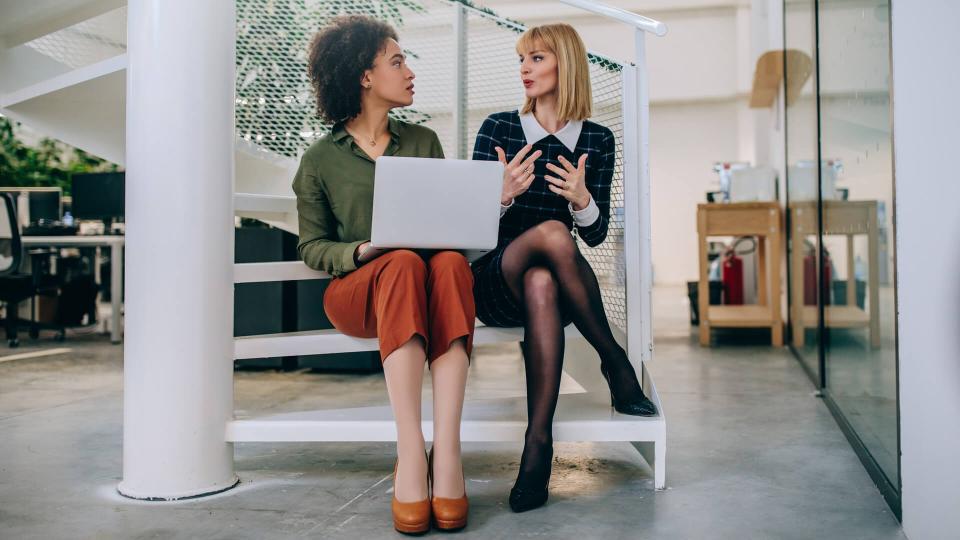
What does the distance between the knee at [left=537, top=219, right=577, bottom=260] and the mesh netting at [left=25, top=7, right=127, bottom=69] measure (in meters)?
1.47

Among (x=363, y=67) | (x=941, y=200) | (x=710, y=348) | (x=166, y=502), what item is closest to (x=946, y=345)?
(x=941, y=200)

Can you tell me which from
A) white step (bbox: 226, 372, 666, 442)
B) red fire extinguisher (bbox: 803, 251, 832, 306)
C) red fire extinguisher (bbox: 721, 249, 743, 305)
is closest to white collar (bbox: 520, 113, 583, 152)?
white step (bbox: 226, 372, 666, 442)

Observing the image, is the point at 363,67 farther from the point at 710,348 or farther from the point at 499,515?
the point at 710,348

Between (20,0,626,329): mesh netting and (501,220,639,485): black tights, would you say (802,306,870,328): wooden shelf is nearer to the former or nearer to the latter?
(501,220,639,485): black tights

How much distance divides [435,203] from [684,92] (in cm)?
930

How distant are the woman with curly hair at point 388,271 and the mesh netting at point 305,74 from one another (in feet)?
2.16

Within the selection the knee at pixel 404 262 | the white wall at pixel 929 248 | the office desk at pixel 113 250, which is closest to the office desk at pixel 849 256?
the white wall at pixel 929 248

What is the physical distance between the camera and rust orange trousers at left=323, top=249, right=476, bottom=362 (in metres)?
1.58

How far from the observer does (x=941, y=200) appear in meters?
1.32

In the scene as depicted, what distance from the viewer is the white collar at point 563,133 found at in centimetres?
197

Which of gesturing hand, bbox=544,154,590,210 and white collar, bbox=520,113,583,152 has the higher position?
white collar, bbox=520,113,583,152

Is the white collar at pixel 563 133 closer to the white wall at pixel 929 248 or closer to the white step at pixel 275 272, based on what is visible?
the white step at pixel 275 272

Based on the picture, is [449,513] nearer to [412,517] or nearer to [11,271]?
[412,517]

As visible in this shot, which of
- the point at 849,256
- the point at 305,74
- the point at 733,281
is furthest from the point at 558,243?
the point at 733,281
